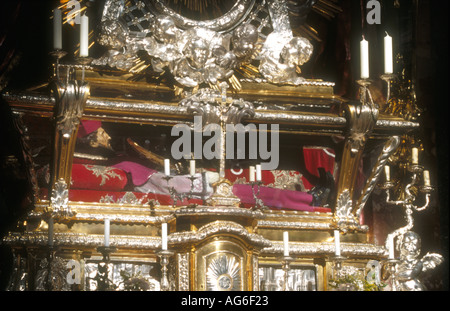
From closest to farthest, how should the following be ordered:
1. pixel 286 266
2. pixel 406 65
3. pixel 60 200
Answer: pixel 286 266
pixel 60 200
pixel 406 65

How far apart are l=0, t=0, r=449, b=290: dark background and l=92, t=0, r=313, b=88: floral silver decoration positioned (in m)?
0.27

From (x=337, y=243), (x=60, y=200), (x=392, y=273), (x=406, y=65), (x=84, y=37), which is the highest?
(x=406, y=65)

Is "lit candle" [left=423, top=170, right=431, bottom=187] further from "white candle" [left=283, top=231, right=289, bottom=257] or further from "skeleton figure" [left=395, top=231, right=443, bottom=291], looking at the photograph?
"white candle" [left=283, top=231, right=289, bottom=257]

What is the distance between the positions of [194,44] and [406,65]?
1.70 m

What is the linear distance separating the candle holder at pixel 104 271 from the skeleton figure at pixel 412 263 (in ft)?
6.54

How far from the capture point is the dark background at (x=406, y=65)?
6500 millimetres

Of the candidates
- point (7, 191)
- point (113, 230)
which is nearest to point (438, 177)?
point (113, 230)

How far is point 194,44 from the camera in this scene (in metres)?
6.52

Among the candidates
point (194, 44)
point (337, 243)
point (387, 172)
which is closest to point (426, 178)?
point (387, 172)

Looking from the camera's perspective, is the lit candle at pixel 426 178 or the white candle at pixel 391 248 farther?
the lit candle at pixel 426 178

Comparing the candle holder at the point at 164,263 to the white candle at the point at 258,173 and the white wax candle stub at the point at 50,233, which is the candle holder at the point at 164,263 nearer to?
the white wax candle stub at the point at 50,233

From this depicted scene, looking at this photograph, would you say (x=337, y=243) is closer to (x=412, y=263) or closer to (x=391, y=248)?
(x=391, y=248)

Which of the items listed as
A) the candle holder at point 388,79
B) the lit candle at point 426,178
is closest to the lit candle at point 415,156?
the lit candle at point 426,178
